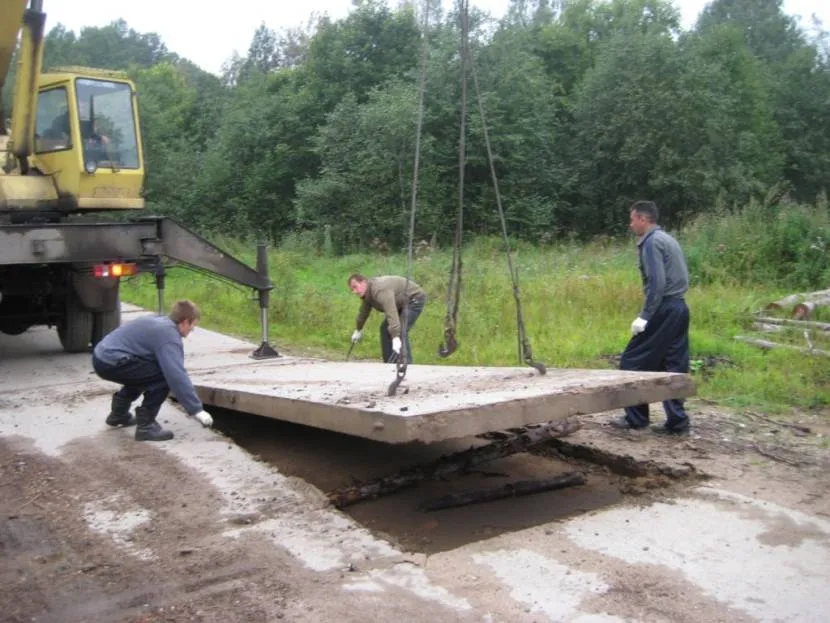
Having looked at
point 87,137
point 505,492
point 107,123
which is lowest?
point 505,492

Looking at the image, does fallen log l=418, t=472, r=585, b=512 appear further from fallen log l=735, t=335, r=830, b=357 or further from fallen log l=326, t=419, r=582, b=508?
fallen log l=735, t=335, r=830, b=357

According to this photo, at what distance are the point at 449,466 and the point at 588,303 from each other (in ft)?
22.4

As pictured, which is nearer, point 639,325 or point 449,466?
point 449,466

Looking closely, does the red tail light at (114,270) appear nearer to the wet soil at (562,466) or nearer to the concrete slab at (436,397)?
the wet soil at (562,466)

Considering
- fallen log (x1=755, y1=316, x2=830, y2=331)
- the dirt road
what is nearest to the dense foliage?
fallen log (x1=755, y1=316, x2=830, y2=331)

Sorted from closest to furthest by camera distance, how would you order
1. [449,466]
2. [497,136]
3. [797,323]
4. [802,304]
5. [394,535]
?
[394,535], [449,466], [797,323], [802,304], [497,136]

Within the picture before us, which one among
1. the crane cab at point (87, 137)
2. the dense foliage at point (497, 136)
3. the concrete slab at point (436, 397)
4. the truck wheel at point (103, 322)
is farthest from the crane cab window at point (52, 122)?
the dense foliage at point (497, 136)

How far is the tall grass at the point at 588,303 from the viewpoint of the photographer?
8.83m

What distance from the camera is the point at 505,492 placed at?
5.28 meters

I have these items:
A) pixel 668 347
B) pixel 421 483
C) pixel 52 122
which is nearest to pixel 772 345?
pixel 668 347

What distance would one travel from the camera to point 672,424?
6613mm

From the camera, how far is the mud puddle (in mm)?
4895

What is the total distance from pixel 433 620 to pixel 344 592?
Answer: 18.1 inches

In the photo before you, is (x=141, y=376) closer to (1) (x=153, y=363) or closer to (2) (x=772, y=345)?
(1) (x=153, y=363)
